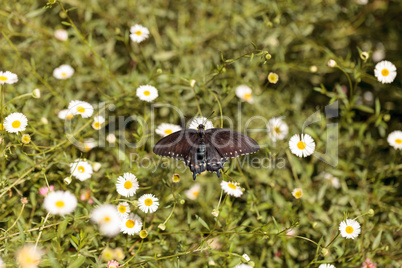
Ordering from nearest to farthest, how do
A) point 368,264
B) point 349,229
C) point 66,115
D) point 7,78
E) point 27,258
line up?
point 27,258 < point 349,229 < point 368,264 < point 7,78 < point 66,115

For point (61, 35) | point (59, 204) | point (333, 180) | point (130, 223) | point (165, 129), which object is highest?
point (61, 35)

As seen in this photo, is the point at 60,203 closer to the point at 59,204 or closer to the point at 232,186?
the point at 59,204

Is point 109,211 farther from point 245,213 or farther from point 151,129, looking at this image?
point 245,213

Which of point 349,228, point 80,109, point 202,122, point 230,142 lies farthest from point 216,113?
point 349,228

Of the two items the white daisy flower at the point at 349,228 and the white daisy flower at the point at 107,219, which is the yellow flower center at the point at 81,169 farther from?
the white daisy flower at the point at 349,228

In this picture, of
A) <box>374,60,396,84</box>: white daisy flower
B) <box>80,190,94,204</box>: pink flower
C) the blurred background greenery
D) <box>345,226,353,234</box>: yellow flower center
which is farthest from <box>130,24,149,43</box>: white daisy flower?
<box>345,226,353,234</box>: yellow flower center

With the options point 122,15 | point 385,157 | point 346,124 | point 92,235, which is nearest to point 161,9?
A: point 122,15

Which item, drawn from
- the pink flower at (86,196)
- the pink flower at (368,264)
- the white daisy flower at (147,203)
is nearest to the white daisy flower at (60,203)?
the pink flower at (86,196)
